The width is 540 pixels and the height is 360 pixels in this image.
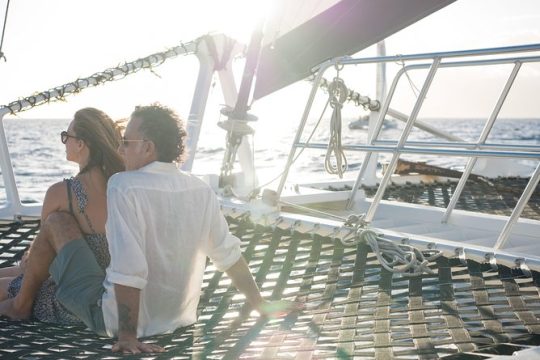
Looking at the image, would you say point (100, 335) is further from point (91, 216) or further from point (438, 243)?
point (438, 243)

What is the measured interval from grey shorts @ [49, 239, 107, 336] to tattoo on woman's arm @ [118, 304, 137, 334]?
326 mm

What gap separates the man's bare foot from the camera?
3973mm

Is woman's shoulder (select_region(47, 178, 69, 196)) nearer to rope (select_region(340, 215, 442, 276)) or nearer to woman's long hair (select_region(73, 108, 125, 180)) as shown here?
woman's long hair (select_region(73, 108, 125, 180))

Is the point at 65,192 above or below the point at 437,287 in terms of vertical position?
above

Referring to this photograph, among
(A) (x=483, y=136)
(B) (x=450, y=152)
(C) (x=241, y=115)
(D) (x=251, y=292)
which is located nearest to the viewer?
(D) (x=251, y=292)

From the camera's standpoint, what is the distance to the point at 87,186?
3.85m

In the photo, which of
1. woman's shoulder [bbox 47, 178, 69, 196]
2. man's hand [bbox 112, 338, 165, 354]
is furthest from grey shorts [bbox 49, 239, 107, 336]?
man's hand [bbox 112, 338, 165, 354]

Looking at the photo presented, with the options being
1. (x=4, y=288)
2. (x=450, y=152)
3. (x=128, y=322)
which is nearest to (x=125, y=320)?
(x=128, y=322)

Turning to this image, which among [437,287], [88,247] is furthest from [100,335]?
[437,287]

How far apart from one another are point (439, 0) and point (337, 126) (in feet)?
4.25

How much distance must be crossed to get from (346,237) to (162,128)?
6.60 feet

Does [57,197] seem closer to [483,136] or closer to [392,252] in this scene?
[392,252]

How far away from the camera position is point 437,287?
397 centimetres

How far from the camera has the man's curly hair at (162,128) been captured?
10.9ft
